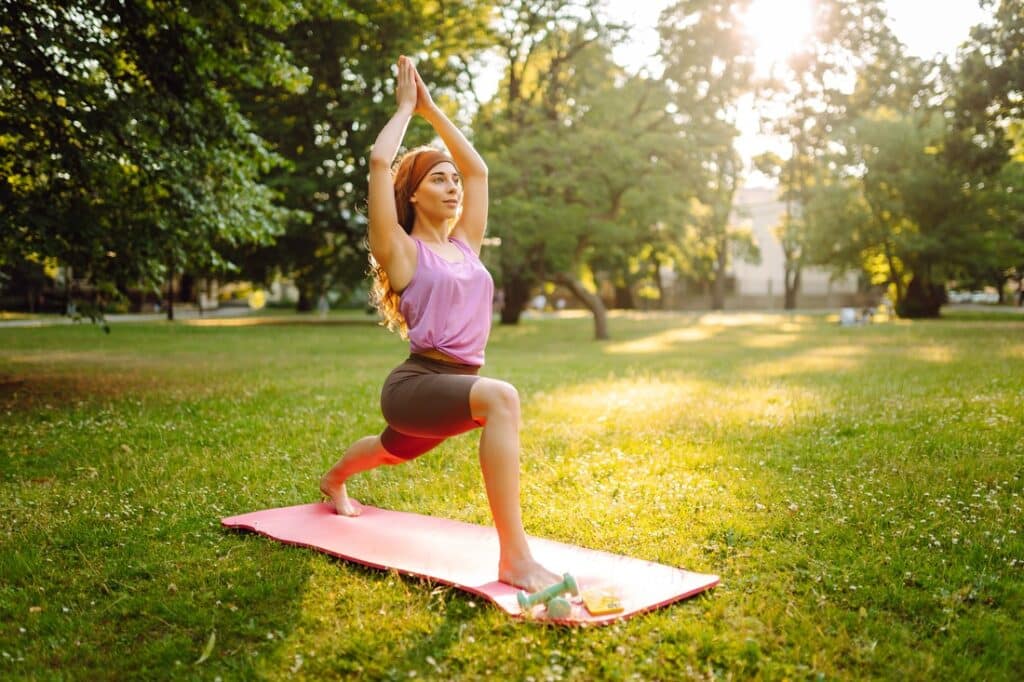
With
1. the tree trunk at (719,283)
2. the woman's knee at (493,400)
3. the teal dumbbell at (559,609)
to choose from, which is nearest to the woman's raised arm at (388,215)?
the woman's knee at (493,400)

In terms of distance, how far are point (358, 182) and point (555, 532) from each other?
28.1 m

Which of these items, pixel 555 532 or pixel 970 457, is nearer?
pixel 555 532

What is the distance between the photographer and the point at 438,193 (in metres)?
4.65

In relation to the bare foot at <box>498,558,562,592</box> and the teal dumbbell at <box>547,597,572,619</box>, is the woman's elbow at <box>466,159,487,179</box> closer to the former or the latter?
the bare foot at <box>498,558,562,592</box>

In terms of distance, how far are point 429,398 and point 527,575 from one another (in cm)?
100

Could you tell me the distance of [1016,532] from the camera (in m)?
4.95

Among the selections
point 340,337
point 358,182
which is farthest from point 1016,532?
point 358,182

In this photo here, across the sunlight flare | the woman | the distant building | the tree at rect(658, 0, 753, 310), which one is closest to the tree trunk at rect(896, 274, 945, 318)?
the sunlight flare

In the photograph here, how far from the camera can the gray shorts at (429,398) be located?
4297mm

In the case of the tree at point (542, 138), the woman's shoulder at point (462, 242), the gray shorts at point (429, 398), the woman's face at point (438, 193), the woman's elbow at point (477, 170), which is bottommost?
the gray shorts at point (429, 398)

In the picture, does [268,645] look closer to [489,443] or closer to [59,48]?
[489,443]

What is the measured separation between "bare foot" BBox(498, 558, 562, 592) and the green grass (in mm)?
247

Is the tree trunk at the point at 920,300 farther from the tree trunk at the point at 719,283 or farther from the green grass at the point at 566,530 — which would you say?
the green grass at the point at 566,530

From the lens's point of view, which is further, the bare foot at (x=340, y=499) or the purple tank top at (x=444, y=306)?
the bare foot at (x=340, y=499)
